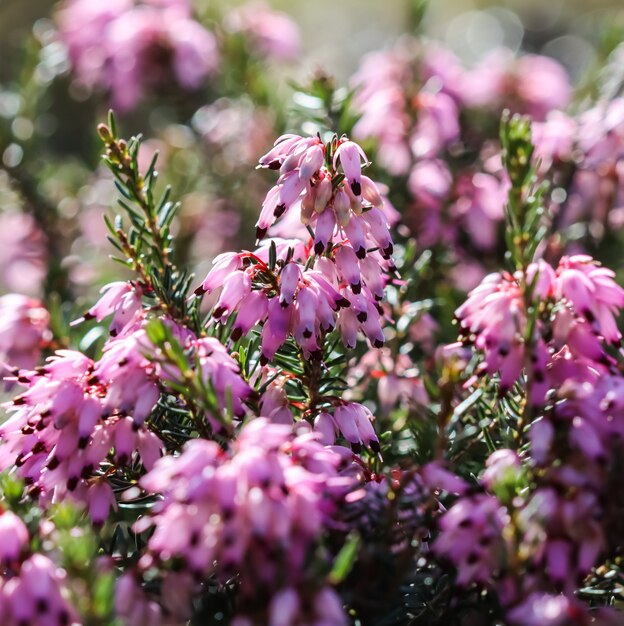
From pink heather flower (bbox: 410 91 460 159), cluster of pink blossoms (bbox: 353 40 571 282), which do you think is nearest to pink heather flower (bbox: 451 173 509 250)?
cluster of pink blossoms (bbox: 353 40 571 282)

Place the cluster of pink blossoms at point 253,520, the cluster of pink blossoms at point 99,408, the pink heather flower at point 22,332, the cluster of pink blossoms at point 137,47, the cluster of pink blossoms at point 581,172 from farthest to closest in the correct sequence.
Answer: the cluster of pink blossoms at point 137,47
the cluster of pink blossoms at point 581,172
the pink heather flower at point 22,332
the cluster of pink blossoms at point 99,408
the cluster of pink blossoms at point 253,520

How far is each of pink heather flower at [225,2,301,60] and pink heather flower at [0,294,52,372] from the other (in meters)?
1.54

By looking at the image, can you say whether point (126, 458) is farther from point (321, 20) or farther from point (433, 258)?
point (321, 20)

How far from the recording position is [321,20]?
744cm

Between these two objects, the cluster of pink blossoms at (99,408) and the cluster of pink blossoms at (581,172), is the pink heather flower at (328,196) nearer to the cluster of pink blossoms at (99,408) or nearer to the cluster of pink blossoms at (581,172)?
the cluster of pink blossoms at (99,408)

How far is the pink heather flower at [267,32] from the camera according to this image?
118 inches

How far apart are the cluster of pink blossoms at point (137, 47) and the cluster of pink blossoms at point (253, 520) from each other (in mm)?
1823

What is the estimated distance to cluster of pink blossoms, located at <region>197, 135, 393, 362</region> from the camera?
1.13 m

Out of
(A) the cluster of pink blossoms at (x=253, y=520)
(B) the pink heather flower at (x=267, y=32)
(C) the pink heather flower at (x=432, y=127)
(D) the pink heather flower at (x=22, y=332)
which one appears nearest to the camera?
(A) the cluster of pink blossoms at (x=253, y=520)

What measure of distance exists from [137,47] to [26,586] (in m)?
2.02

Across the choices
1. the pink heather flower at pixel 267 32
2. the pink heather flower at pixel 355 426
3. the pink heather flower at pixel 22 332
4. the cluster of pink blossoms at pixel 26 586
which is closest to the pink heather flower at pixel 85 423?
the cluster of pink blossoms at pixel 26 586

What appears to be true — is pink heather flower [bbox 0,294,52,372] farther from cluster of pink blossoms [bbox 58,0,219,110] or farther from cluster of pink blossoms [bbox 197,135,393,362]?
cluster of pink blossoms [bbox 58,0,219,110]

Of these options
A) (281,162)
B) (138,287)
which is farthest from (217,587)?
(281,162)

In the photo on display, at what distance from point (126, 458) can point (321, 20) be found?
269 inches
